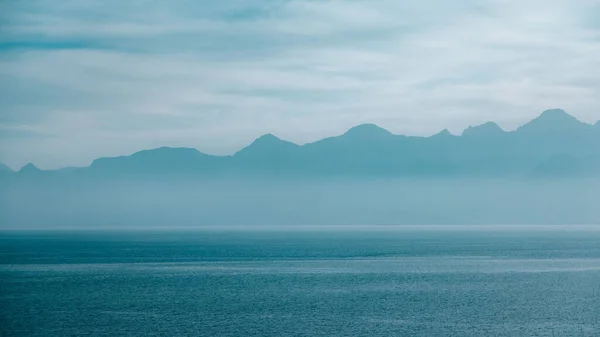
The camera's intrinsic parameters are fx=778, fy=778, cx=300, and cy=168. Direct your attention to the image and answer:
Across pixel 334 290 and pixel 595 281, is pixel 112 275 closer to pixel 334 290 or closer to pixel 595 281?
pixel 334 290

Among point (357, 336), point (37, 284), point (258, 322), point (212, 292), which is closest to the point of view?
point (357, 336)

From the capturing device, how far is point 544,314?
7556 cm

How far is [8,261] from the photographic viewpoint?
516 ft

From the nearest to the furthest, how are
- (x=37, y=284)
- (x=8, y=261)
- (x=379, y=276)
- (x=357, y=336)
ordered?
(x=357, y=336) → (x=37, y=284) → (x=379, y=276) → (x=8, y=261)

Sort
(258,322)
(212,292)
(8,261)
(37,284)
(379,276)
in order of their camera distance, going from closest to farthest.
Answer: (258,322) < (212,292) < (37,284) < (379,276) < (8,261)

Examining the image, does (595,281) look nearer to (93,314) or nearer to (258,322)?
(258,322)

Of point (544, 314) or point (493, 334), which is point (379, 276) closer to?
point (544, 314)

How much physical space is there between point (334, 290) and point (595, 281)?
129 feet

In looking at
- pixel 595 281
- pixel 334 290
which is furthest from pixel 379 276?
pixel 595 281

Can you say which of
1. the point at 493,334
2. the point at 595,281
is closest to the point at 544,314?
the point at 493,334

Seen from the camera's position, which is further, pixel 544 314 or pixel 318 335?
pixel 544 314

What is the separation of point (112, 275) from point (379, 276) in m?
42.1

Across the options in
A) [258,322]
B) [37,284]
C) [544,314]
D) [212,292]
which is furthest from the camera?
[37,284]

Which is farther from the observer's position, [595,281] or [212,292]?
[595,281]
